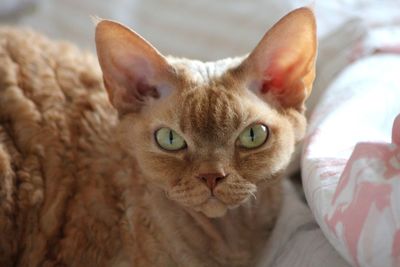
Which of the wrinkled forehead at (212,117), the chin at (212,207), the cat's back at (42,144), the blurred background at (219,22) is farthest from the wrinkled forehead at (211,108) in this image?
the blurred background at (219,22)

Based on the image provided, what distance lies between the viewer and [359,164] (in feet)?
3.05

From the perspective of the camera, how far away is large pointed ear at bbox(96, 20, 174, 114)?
3.44 feet

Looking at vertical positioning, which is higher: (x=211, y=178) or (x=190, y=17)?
(x=190, y=17)

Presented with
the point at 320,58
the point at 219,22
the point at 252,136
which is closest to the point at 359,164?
the point at 252,136

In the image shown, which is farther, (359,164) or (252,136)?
(252,136)

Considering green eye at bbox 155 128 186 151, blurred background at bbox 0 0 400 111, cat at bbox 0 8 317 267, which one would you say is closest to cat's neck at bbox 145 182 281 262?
cat at bbox 0 8 317 267

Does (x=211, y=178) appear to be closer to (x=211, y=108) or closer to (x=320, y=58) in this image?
(x=211, y=108)

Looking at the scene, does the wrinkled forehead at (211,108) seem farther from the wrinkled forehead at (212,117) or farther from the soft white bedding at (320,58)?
the soft white bedding at (320,58)

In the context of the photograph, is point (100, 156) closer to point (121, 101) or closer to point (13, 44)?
point (121, 101)

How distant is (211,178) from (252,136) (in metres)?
0.11

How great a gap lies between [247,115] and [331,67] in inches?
20.6

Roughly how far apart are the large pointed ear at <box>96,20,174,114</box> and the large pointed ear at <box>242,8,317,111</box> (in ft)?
0.53

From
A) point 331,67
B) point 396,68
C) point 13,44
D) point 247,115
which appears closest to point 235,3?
point 331,67

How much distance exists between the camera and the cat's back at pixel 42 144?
1.23m
